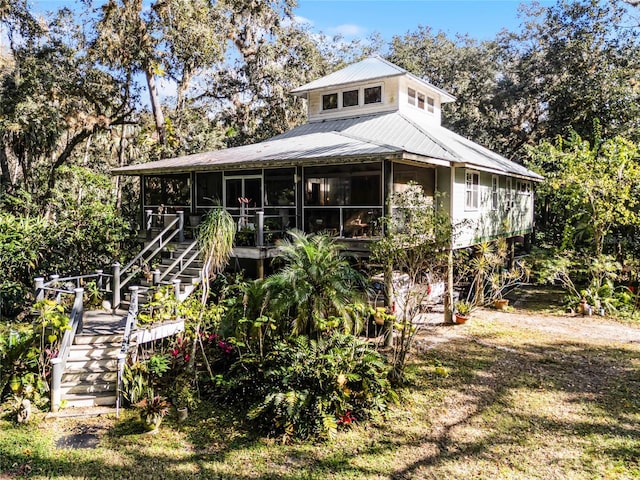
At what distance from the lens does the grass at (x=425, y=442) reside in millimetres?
6207

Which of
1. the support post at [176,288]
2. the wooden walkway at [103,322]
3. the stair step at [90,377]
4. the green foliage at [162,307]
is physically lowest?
the stair step at [90,377]

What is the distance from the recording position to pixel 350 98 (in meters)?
17.2

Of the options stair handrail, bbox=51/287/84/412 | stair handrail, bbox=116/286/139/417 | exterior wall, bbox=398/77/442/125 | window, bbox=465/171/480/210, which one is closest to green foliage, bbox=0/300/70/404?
stair handrail, bbox=51/287/84/412

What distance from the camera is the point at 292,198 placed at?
16.2 meters

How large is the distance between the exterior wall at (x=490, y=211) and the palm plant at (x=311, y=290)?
3946mm

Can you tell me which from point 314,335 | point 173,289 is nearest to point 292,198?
point 173,289

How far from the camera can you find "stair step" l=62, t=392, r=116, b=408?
7996 mm

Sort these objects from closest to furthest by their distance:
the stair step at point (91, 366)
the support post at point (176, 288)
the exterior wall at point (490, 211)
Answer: the stair step at point (91, 366) < the support post at point (176, 288) < the exterior wall at point (490, 211)

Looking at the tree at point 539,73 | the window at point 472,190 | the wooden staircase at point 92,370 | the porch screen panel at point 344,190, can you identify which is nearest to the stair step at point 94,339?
the wooden staircase at point 92,370

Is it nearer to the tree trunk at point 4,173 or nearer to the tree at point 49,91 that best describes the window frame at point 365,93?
the tree at point 49,91

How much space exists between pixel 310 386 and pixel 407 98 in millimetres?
12456

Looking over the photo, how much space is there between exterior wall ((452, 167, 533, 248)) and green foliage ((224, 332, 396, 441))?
190 inches

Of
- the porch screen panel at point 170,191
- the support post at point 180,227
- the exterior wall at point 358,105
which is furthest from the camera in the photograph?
the porch screen panel at point 170,191

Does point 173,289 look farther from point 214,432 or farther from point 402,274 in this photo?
point 402,274
